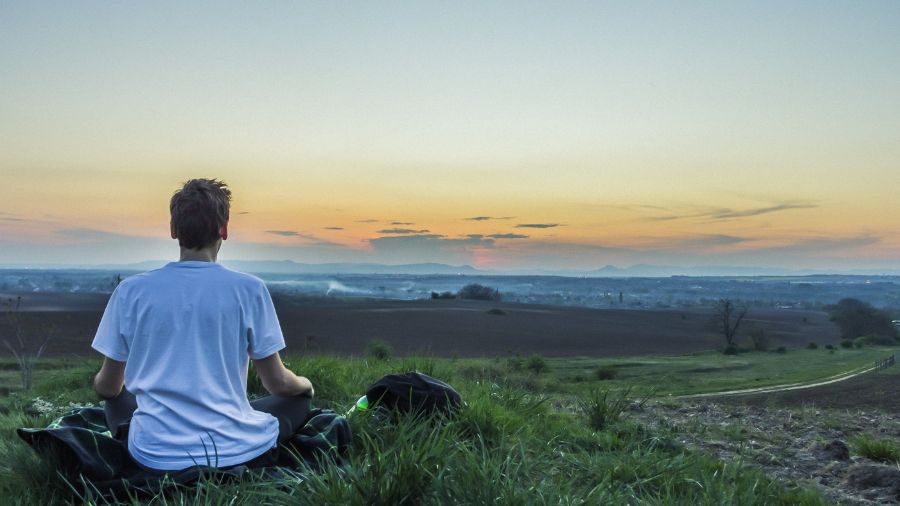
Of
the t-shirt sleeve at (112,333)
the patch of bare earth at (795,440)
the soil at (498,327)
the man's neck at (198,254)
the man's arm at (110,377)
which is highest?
the man's neck at (198,254)

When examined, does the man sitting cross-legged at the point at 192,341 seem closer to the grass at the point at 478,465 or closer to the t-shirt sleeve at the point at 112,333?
the t-shirt sleeve at the point at 112,333

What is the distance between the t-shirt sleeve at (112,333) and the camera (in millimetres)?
3553

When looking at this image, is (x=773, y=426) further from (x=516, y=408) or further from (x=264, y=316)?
(x=264, y=316)

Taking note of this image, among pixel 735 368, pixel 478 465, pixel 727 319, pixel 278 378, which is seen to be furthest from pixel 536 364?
pixel 727 319

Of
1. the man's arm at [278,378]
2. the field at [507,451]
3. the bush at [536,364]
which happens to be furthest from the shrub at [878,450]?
the bush at [536,364]

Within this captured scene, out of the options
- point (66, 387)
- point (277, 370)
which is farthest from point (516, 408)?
point (66, 387)

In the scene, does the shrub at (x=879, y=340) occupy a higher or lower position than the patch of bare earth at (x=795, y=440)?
lower

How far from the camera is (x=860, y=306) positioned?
95.0 metres

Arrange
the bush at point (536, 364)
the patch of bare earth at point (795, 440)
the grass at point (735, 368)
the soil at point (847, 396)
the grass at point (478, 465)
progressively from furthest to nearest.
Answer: the grass at point (735, 368) < the bush at point (536, 364) < the soil at point (847, 396) < the patch of bare earth at point (795, 440) < the grass at point (478, 465)

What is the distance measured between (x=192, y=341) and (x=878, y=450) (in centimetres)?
614

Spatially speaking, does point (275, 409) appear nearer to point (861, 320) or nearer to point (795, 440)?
point (795, 440)

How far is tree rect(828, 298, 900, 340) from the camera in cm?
8244

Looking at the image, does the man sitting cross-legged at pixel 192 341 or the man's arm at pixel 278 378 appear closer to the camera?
the man sitting cross-legged at pixel 192 341

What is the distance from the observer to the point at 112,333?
3.59 m
